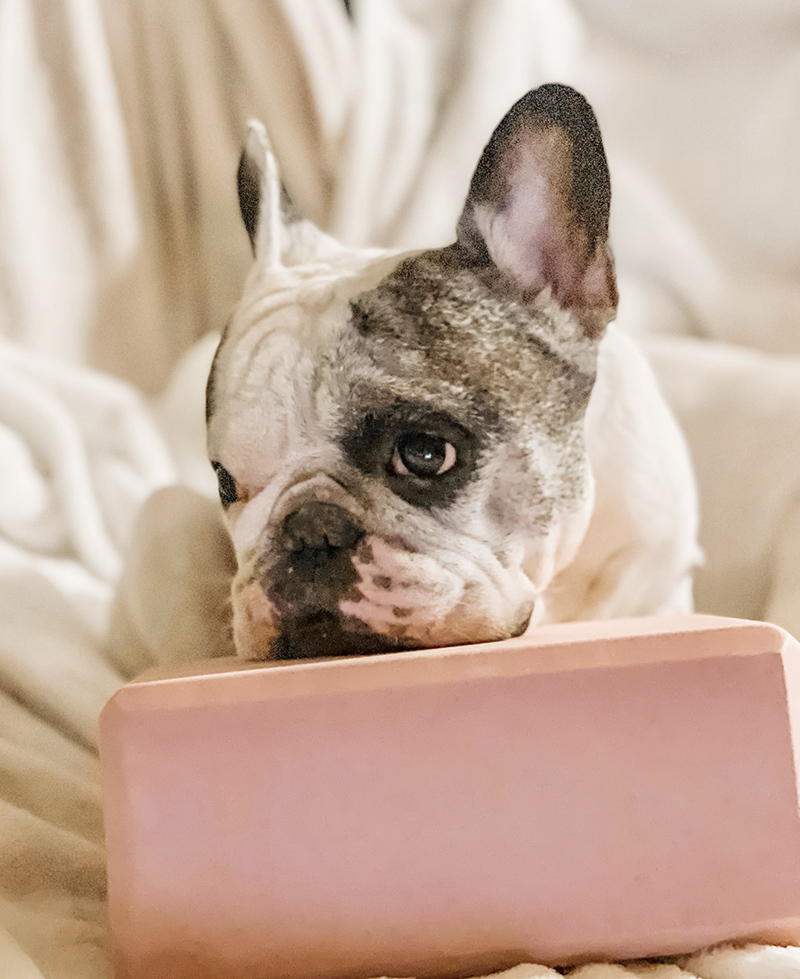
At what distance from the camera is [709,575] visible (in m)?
1.34

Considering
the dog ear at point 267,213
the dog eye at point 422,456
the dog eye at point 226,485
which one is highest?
the dog ear at point 267,213

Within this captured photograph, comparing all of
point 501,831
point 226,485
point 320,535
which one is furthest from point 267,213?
point 501,831

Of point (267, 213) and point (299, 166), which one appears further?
point (299, 166)

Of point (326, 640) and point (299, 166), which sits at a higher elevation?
point (299, 166)

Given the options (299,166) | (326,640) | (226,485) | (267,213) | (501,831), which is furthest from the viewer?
(299,166)

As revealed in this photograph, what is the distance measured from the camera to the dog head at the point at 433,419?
2.71ft

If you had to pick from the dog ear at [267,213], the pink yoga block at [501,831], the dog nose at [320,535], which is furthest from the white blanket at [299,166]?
the pink yoga block at [501,831]

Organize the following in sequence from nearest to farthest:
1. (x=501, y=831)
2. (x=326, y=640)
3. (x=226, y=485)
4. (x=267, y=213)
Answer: (x=501, y=831) < (x=326, y=640) < (x=226, y=485) < (x=267, y=213)

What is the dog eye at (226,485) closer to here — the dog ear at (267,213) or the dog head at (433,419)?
the dog head at (433,419)

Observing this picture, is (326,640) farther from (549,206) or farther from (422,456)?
(549,206)

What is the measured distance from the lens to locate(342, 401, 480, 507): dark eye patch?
844 millimetres

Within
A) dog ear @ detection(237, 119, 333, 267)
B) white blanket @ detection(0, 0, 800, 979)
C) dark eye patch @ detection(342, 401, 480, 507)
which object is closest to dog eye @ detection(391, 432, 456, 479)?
dark eye patch @ detection(342, 401, 480, 507)

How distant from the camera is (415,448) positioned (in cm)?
85

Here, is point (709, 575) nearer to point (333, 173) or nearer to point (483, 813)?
point (483, 813)
